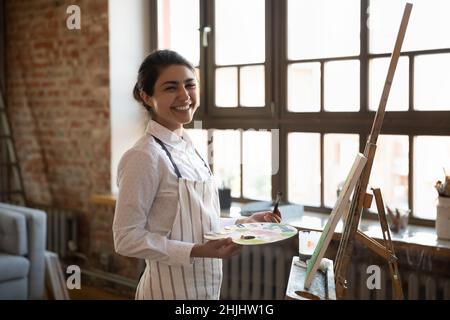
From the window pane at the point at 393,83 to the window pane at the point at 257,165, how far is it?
72cm

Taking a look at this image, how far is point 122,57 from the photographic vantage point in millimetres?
4094

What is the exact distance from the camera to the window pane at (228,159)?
3.69m

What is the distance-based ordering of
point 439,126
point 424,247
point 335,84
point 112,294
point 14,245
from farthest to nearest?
1. point 112,294
2. point 14,245
3. point 335,84
4. point 439,126
5. point 424,247

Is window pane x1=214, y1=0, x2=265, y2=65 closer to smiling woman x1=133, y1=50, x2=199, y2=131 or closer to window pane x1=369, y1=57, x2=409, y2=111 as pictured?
window pane x1=369, y1=57, x2=409, y2=111

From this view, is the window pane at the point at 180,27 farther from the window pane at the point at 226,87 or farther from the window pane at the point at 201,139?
the window pane at the point at 201,139

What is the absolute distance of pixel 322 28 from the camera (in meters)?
3.23

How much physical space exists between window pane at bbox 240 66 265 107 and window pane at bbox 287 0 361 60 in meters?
0.24

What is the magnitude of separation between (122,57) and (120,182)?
2447 mm

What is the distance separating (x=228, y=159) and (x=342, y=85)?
36.9 inches

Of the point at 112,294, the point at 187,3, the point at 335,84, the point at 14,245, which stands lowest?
the point at 112,294

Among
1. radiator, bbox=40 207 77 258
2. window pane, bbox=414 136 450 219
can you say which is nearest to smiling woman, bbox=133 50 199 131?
window pane, bbox=414 136 450 219

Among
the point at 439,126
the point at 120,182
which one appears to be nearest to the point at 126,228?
the point at 120,182
